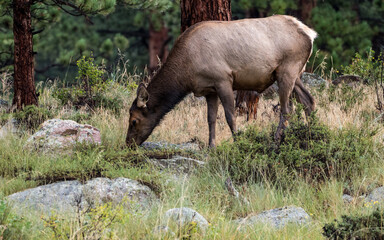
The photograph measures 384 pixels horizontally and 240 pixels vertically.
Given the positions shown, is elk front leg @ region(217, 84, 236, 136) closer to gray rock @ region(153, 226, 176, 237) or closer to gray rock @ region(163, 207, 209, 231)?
gray rock @ region(163, 207, 209, 231)

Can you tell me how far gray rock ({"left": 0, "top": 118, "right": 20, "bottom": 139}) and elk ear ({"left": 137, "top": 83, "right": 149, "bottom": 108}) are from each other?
2.24 m

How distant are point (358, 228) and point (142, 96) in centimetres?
468

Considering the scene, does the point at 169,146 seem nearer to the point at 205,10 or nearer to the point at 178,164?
the point at 178,164

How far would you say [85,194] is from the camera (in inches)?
242

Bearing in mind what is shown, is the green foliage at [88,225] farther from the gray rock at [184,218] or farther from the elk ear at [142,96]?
the elk ear at [142,96]

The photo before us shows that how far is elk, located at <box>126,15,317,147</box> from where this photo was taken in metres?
8.30

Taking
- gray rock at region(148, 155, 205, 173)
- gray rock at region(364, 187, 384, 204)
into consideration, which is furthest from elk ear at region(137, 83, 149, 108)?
gray rock at region(364, 187, 384, 204)

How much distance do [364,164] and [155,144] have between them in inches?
132

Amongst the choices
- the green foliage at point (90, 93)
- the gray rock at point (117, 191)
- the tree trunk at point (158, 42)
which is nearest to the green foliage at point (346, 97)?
the green foliage at point (90, 93)

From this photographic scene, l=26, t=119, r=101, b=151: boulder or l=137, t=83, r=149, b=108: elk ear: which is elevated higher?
l=137, t=83, r=149, b=108: elk ear

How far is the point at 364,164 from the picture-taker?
7.04 metres

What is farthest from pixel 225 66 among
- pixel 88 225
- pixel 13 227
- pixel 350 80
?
pixel 350 80

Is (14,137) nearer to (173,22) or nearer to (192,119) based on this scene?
(192,119)

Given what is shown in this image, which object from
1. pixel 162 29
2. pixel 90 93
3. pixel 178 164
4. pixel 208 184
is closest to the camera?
pixel 208 184
